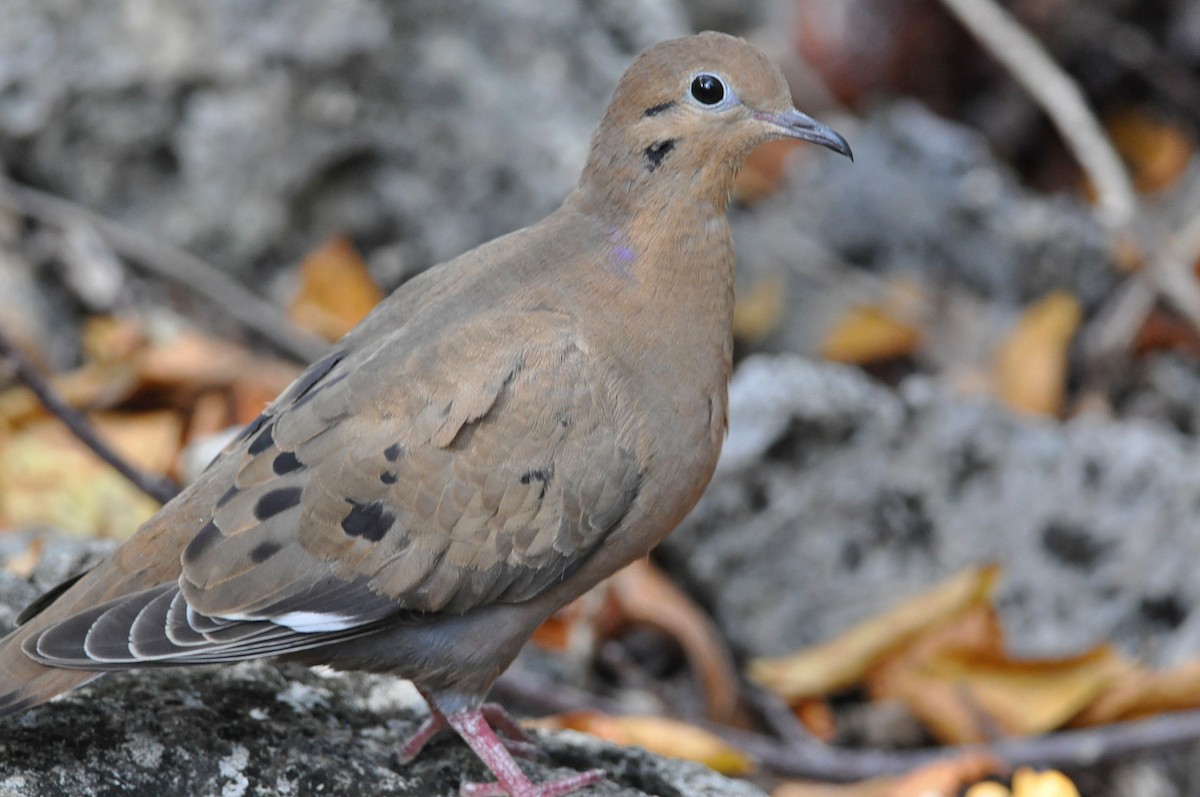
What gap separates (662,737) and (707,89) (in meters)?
1.71

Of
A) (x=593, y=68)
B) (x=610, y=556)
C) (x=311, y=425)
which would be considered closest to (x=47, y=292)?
(x=593, y=68)

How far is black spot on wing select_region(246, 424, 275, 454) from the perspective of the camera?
10.2 ft

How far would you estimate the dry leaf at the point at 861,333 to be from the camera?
572 cm

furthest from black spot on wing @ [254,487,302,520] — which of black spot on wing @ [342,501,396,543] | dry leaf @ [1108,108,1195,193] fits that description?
dry leaf @ [1108,108,1195,193]

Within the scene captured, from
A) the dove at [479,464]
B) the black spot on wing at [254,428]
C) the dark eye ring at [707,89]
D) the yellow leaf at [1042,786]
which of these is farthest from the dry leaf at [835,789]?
the dark eye ring at [707,89]

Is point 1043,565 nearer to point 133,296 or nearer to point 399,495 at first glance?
point 399,495

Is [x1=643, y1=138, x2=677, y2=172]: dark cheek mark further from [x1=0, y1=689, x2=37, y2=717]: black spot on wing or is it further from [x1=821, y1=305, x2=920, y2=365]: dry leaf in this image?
[x1=821, y1=305, x2=920, y2=365]: dry leaf

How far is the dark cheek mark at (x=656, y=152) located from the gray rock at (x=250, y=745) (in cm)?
126

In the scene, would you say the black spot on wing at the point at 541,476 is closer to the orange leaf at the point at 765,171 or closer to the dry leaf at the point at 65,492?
the dry leaf at the point at 65,492

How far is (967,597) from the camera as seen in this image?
430cm

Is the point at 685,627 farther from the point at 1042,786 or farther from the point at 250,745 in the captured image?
the point at 250,745

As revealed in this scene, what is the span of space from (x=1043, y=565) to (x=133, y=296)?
9.69ft

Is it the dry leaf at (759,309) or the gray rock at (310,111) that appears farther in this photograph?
the dry leaf at (759,309)

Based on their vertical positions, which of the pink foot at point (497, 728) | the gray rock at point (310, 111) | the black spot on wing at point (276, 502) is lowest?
the pink foot at point (497, 728)
